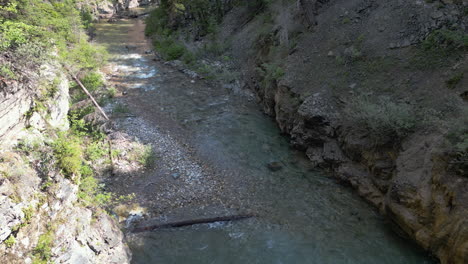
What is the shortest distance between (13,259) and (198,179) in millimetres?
7390

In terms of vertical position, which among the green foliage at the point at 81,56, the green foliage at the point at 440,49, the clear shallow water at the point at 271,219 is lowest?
the clear shallow water at the point at 271,219

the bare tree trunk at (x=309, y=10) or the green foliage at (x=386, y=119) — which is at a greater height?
the bare tree trunk at (x=309, y=10)

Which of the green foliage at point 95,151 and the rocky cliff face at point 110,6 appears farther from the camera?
the rocky cliff face at point 110,6

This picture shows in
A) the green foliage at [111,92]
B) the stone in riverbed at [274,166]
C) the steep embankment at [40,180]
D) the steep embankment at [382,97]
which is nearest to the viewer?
the steep embankment at [40,180]

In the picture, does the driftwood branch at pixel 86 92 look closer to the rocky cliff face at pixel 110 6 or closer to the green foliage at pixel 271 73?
the green foliage at pixel 271 73

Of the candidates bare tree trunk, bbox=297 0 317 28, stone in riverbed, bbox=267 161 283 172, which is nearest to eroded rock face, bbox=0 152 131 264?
stone in riverbed, bbox=267 161 283 172

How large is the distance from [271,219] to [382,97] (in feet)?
23.0

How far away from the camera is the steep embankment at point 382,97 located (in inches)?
355

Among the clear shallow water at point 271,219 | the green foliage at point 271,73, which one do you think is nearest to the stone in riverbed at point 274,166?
the clear shallow water at point 271,219

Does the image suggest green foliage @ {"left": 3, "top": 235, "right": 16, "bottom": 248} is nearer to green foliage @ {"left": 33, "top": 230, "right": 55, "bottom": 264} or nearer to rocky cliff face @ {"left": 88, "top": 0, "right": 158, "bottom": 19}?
green foliage @ {"left": 33, "top": 230, "right": 55, "bottom": 264}

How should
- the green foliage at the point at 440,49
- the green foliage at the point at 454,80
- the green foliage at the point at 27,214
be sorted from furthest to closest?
the green foliage at the point at 440,49
the green foliage at the point at 454,80
the green foliage at the point at 27,214

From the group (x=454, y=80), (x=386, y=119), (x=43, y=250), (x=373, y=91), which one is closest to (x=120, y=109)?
(x=43, y=250)

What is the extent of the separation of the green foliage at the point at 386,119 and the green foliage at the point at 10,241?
11413 millimetres

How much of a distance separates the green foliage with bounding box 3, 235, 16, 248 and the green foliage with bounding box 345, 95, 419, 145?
11.4 metres
